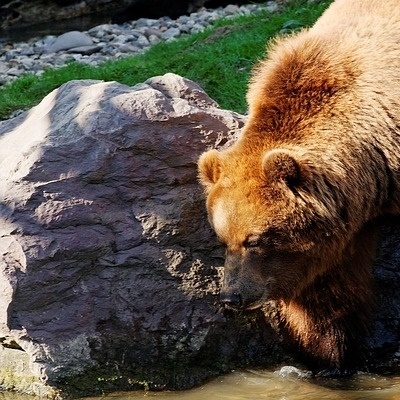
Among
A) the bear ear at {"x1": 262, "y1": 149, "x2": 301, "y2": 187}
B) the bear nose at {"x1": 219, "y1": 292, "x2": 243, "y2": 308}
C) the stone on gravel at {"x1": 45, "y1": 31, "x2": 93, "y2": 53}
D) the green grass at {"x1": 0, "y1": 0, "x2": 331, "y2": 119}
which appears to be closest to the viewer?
the bear ear at {"x1": 262, "y1": 149, "x2": 301, "y2": 187}

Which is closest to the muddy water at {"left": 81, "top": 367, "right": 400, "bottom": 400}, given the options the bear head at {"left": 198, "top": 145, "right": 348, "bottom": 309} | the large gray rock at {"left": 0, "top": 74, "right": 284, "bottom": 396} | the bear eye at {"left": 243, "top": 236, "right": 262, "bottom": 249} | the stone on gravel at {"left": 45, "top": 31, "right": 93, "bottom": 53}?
the large gray rock at {"left": 0, "top": 74, "right": 284, "bottom": 396}

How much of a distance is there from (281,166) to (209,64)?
5.47 metres

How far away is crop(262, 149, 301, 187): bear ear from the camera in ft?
15.4

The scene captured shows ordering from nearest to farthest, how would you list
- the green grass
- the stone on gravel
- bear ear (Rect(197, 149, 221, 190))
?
bear ear (Rect(197, 149, 221, 190)), the green grass, the stone on gravel

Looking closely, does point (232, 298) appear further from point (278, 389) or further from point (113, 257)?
point (113, 257)

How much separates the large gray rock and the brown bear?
0.37 metres

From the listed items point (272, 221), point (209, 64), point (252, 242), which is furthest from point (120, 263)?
point (209, 64)

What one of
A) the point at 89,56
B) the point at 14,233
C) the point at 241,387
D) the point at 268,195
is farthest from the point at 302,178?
the point at 89,56

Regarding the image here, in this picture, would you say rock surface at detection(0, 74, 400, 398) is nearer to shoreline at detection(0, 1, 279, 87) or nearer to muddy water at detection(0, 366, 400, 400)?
muddy water at detection(0, 366, 400, 400)

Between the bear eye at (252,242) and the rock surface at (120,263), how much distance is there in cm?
68

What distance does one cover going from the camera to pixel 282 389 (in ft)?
17.0

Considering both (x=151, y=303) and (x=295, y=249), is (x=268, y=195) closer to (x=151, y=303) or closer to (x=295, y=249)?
(x=295, y=249)

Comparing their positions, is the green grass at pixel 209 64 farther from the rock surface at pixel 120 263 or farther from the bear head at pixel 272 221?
the bear head at pixel 272 221

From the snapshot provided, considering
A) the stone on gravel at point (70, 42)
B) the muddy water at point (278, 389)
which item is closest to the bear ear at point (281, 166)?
the muddy water at point (278, 389)
